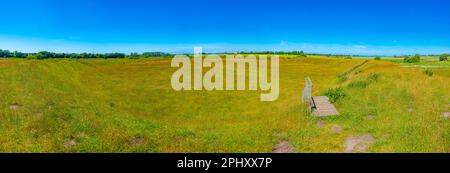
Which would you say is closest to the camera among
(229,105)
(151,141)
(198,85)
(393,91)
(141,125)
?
(151,141)

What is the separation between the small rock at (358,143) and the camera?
14742mm

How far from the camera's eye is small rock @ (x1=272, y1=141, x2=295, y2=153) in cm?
1608

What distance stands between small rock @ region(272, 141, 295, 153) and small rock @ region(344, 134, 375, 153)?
2698mm

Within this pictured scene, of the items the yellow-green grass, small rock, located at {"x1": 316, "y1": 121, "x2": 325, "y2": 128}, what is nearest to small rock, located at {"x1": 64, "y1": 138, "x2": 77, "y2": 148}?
the yellow-green grass

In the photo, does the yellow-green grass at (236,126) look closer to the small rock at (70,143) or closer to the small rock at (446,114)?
the small rock at (70,143)

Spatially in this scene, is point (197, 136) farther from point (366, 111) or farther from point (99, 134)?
point (366, 111)

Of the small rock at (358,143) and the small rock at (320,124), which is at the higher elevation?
the small rock at (320,124)

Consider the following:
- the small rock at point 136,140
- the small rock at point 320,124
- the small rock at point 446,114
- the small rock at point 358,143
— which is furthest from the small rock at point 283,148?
the small rock at point 446,114

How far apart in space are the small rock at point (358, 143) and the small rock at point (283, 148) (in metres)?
2.70

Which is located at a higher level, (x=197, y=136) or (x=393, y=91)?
(x=393, y=91)
